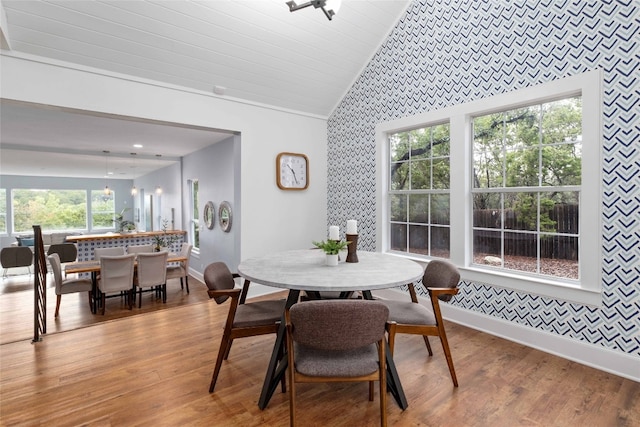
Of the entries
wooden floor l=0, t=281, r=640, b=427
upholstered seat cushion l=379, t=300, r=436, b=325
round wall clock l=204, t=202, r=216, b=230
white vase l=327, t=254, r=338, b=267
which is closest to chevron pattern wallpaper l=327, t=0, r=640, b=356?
wooden floor l=0, t=281, r=640, b=427

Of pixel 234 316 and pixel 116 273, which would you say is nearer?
pixel 234 316

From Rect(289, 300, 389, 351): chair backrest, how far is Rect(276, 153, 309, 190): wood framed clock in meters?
3.15

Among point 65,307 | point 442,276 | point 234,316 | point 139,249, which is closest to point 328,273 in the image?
point 234,316

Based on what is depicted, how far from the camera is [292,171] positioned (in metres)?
4.68

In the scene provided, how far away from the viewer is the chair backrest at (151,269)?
4.70 m

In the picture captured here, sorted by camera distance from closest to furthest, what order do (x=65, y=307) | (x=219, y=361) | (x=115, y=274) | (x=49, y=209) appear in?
(x=219, y=361) → (x=115, y=274) → (x=65, y=307) → (x=49, y=209)

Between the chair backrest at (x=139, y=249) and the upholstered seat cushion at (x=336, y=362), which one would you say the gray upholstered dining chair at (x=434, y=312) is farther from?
the chair backrest at (x=139, y=249)

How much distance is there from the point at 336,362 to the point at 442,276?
119cm

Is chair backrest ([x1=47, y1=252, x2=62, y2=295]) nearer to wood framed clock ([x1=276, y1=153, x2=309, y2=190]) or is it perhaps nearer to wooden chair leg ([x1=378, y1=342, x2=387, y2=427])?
wood framed clock ([x1=276, y1=153, x2=309, y2=190])

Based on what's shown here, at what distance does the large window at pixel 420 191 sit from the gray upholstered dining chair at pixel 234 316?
7.09 feet

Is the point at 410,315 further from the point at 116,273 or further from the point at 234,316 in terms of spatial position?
the point at 116,273

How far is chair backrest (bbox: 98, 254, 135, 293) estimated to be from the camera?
14.3 ft

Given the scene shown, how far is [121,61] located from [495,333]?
4539 mm

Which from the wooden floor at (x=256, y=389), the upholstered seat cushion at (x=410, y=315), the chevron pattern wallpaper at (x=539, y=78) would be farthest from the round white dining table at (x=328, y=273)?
the chevron pattern wallpaper at (x=539, y=78)
